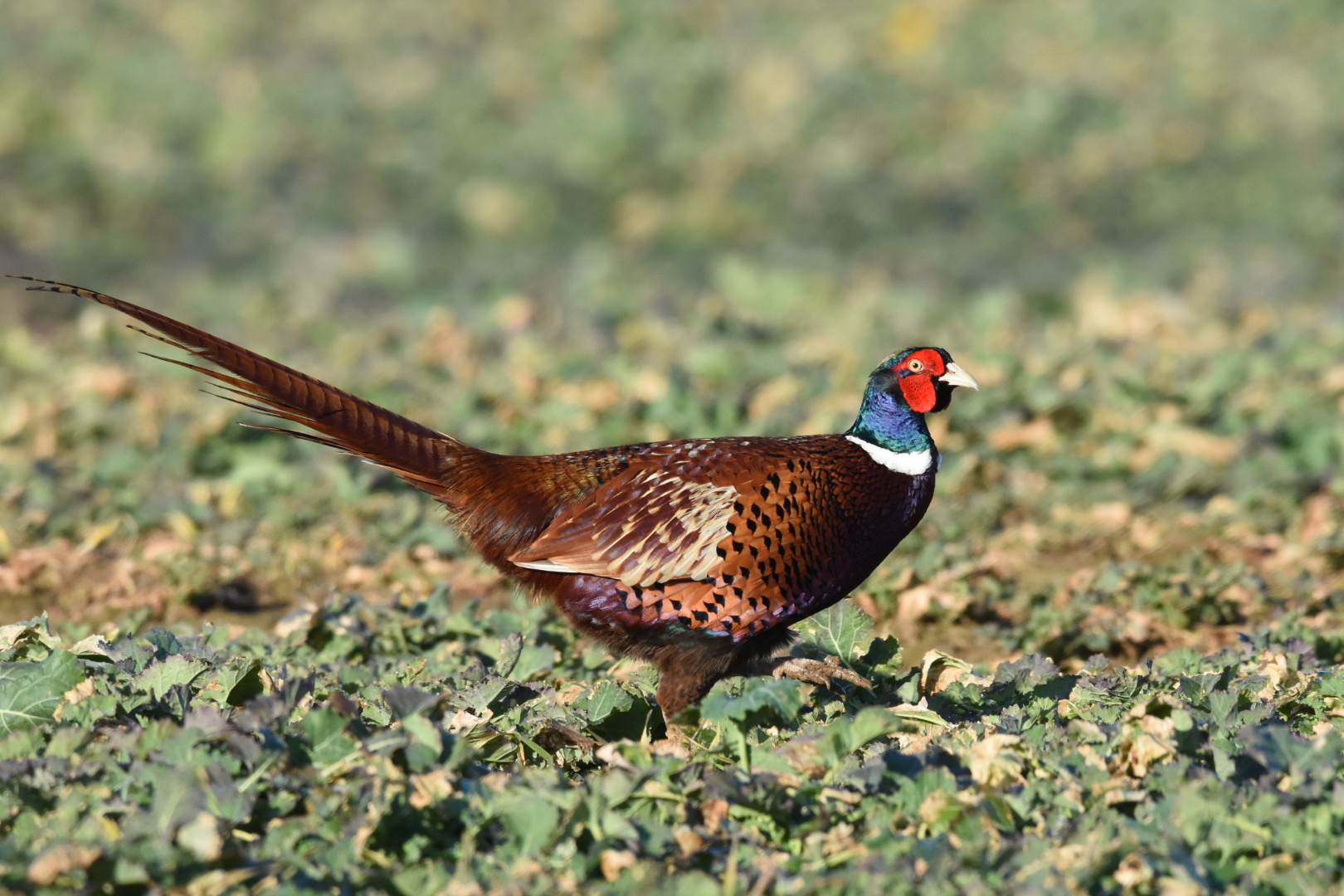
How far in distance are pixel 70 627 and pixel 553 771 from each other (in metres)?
2.71

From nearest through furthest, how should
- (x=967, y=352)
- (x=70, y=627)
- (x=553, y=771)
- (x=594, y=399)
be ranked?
(x=553, y=771) → (x=70, y=627) → (x=594, y=399) → (x=967, y=352)

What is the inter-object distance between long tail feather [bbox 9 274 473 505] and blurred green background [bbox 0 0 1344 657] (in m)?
1.71

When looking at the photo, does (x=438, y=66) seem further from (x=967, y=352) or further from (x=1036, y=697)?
(x=1036, y=697)

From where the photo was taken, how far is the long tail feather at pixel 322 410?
12.9ft

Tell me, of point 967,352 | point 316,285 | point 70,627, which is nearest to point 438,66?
point 316,285

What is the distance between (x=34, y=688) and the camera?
11.4 ft

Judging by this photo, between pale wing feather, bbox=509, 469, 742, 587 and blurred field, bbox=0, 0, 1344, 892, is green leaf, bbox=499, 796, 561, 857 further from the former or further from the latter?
blurred field, bbox=0, 0, 1344, 892

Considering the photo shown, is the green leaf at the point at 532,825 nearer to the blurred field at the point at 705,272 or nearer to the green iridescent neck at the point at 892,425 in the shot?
the green iridescent neck at the point at 892,425

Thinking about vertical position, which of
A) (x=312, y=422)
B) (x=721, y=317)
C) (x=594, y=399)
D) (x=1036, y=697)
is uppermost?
(x=721, y=317)

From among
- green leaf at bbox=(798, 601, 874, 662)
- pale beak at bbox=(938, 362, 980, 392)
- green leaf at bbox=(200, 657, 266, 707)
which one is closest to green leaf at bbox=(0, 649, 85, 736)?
green leaf at bbox=(200, 657, 266, 707)

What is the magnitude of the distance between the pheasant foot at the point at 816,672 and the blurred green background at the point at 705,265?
127cm

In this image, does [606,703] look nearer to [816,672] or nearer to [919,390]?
[816,672]

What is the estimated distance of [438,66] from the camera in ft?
52.6

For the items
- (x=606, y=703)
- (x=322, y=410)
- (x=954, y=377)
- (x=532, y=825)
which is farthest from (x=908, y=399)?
(x=532, y=825)
